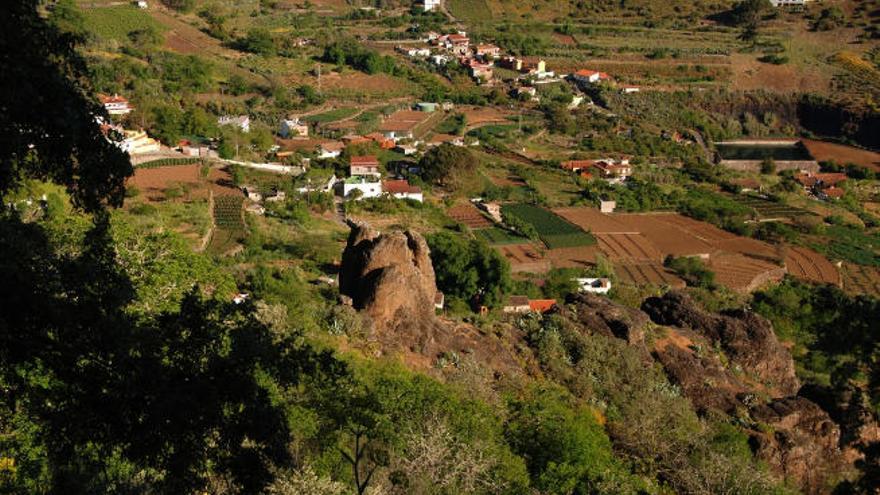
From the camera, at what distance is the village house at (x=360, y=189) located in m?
39.3

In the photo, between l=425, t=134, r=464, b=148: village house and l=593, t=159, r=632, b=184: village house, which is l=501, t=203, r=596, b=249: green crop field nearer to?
l=593, t=159, r=632, b=184: village house

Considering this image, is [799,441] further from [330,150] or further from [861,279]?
[330,150]

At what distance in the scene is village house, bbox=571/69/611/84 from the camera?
7562 centimetres

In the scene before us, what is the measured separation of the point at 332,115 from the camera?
2359 inches

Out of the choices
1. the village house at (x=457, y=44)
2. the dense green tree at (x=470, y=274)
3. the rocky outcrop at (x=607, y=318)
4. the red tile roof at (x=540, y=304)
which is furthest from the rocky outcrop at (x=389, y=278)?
the village house at (x=457, y=44)

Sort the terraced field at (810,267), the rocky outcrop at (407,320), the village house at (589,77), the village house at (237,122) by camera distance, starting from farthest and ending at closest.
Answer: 1. the village house at (589,77)
2. the village house at (237,122)
3. the terraced field at (810,267)
4. the rocky outcrop at (407,320)

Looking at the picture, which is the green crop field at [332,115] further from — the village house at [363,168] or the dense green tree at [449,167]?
the dense green tree at [449,167]

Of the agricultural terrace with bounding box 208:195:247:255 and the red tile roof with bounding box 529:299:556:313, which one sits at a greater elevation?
the agricultural terrace with bounding box 208:195:247:255

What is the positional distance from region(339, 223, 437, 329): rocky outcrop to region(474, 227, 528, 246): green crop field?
16.4 m

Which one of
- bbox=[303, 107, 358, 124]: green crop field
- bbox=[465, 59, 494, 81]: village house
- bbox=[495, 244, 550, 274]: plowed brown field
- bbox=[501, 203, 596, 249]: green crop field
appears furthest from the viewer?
bbox=[465, 59, 494, 81]: village house

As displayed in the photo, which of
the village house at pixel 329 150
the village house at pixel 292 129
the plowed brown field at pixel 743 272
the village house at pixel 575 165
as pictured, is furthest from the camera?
the village house at pixel 575 165

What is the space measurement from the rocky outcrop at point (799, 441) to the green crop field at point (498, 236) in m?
19.0

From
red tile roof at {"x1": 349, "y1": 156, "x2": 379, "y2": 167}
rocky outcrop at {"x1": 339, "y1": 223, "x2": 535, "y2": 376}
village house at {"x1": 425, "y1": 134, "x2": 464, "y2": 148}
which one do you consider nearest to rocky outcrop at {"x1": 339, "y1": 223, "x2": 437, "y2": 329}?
rocky outcrop at {"x1": 339, "y1": 223, "x2": 535, "y2": 376}

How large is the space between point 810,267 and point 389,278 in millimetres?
28060
